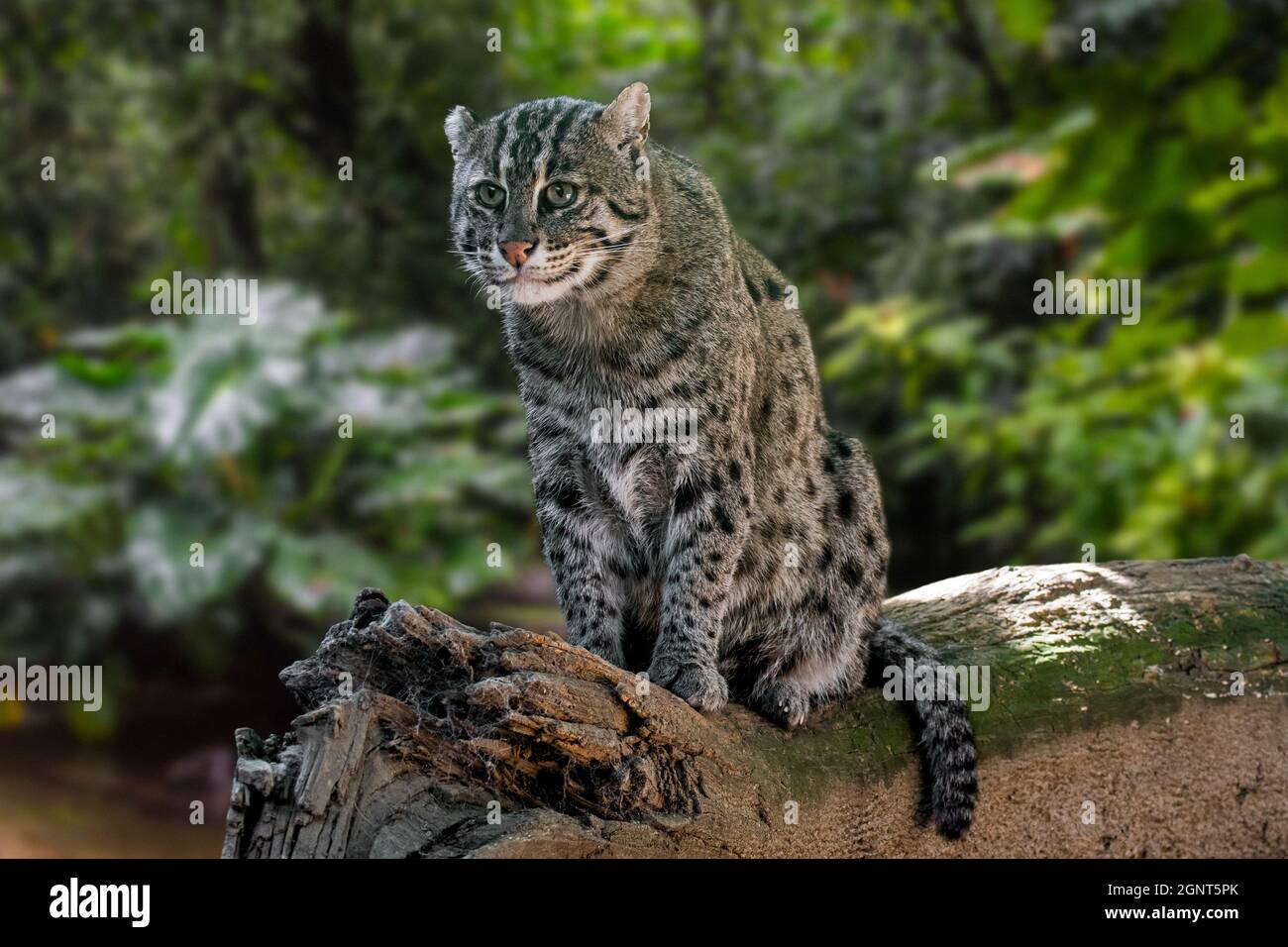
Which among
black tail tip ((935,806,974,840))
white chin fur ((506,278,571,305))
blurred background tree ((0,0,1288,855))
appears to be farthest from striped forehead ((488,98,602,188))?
blurred background tree ((0,0,1288,855))

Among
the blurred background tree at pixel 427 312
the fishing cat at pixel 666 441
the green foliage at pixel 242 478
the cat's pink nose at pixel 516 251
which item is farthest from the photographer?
the green foliage at pixel 242 478

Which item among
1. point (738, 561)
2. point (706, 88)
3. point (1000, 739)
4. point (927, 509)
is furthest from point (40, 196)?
point (1000, 739)

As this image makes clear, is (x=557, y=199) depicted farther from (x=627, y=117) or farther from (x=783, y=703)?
(x=783, y=703)

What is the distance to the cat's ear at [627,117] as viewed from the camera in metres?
3.68

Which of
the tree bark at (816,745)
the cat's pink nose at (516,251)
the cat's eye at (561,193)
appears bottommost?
the tree bark at (816,745)

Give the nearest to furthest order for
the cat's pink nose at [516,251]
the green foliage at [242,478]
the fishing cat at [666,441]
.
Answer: the cat's pink nose at [516,251] < the fishing cat at [666,441] < the green foliage at [242,478]

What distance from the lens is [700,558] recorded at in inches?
146

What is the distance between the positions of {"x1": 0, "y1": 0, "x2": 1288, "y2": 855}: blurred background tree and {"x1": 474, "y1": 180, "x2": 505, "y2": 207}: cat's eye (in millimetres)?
2962

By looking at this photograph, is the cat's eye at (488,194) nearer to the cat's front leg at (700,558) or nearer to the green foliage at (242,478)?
the cat's front leg at (700,558)

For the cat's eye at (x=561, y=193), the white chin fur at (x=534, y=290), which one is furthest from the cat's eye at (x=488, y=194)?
the white chin fur at (x=534, y=290)

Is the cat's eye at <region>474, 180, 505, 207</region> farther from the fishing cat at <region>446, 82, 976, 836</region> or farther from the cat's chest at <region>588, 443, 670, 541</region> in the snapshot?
the cat's chest at <region>588, 443, 670, 541</region>

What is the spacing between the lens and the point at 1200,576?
162 inches

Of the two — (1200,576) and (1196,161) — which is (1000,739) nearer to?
(1200,576)

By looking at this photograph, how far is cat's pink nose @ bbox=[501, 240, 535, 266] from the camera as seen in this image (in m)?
3.49
